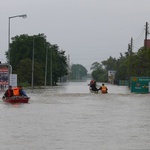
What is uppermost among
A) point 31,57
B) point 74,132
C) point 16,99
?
point 31,57

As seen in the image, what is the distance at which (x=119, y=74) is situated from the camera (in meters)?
153

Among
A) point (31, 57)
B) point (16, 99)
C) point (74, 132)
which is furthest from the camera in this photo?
point (31, 57)

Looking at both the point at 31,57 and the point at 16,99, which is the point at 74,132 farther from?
the point at 31,57

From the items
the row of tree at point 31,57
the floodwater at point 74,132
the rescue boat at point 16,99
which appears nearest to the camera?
the floodwater at point 74,132

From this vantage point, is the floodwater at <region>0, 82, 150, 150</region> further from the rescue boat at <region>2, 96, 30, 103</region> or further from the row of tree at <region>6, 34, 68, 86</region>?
the row of tree at <region>6, 34, 68, 86</region>

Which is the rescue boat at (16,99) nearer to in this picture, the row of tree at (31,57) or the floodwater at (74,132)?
the floodwater at (74,132)

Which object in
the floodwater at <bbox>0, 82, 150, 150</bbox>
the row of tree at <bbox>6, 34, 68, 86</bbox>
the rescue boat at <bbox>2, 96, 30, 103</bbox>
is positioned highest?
the row of tree at <bbox>6, 34, 68, 86</bbox>

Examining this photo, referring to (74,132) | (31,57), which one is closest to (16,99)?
(74,132)

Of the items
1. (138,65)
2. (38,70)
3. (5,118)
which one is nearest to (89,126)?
(5,118)

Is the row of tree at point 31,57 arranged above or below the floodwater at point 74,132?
above

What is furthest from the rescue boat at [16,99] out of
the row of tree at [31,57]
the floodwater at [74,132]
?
the row of tree at [31,57]

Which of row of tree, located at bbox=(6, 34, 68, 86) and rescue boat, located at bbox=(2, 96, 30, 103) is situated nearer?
rescue boat, located at bbox=(2, 96, 30, 103)

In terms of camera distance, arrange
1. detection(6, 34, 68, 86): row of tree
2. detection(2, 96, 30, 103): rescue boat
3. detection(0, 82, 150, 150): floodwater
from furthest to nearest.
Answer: detection(6, 34, 68, 86): row of tree
detection(2, 96, 30, 103): rescue boat
detection(0, 82, 150, 150): floodwater

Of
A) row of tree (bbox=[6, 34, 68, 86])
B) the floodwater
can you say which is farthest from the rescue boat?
row of tree (bbox=[6, 34, 68, 86])
